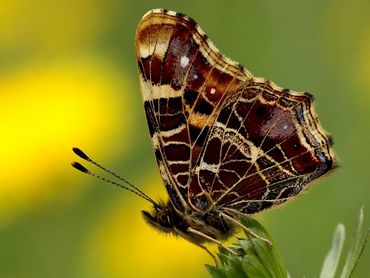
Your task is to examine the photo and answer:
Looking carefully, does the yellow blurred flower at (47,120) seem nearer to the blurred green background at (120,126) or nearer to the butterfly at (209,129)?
the blurred green background at (120,126)

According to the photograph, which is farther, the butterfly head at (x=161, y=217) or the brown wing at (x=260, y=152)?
the butterfly head at (x=161, y=217)

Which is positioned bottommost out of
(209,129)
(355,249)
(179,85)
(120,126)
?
(355,249)

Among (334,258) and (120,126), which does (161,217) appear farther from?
(120,126)

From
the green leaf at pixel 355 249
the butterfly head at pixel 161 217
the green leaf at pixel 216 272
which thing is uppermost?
the butterfly head at pixel 161 217

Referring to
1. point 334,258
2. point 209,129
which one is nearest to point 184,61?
point 209,129

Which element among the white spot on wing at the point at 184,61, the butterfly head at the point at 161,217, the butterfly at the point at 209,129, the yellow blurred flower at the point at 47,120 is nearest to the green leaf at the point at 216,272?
the butterfly at the point at 209,129

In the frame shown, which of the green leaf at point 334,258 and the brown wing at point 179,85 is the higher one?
the brown wing at point 179,85

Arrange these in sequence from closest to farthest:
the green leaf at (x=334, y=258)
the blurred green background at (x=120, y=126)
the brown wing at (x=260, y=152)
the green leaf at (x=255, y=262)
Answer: the green leaf at (x=255, y=262)
the green leaf at (x=334, y=258)
the brown wing at (x=260, y=152)
the blurred green background at (x=120, y=126)
